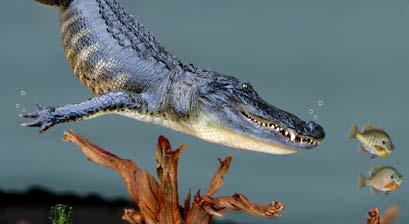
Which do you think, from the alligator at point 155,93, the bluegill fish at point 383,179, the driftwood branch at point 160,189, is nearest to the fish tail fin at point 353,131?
the bluegill fish at point 383,179

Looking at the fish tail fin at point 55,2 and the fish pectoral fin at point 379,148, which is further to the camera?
the fish tail fin at point 55,2

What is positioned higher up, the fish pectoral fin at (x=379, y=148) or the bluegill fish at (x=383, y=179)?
the fish pectoral fin at (x=379, y=148)

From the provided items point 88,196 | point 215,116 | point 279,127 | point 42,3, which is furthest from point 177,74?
point 88,196

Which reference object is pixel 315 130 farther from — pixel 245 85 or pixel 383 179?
pixel 383 179

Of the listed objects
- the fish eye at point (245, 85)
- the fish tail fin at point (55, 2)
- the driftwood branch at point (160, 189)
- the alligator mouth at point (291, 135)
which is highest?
the fish tail fin at point (55, 2)

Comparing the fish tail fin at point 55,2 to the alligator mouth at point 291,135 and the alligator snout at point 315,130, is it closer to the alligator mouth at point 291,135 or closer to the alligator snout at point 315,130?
the alligator mouth at point 291,135
